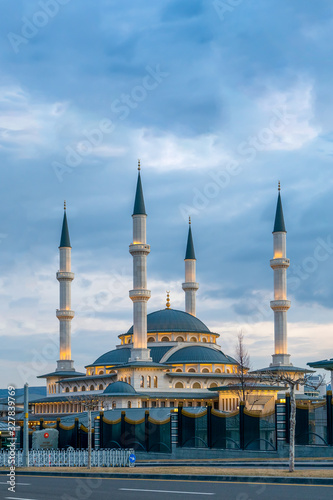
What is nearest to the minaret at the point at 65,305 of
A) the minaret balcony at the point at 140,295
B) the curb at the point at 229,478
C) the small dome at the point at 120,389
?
the minaret balcony at the point at 140,295

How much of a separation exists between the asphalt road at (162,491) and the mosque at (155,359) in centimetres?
5074

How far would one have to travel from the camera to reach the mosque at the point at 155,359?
246ft

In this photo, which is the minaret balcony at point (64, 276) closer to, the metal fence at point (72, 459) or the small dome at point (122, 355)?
the small dome at point (122, 355)

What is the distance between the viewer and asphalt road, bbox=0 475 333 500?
48.8ft

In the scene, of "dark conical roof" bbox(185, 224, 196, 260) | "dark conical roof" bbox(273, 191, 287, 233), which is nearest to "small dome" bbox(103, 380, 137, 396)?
"dark conical roof" bbox(273, 191, 287, 233)

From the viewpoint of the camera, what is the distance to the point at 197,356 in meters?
83.1

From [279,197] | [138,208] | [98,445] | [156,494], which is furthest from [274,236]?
[156,494]

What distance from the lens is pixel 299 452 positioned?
30922 mm

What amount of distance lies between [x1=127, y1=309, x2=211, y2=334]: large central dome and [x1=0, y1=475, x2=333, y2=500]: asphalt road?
69486 millimetres

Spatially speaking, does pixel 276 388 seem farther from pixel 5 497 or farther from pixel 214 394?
pixel 5 497

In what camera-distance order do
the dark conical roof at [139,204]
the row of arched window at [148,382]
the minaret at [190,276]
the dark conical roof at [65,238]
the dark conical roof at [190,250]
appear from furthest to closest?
the dark conical roof at [190,250], the minaret at [190,276], the dark conical roof at [65,238], the row of arched window at [148,382], the dark conical roof at [139,204]

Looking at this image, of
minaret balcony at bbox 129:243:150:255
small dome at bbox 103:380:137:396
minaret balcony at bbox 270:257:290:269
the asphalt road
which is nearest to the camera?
the asphalt road

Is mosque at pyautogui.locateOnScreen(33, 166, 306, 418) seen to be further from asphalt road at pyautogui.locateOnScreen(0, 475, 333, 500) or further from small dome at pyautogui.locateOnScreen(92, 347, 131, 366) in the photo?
asphalt road at pyautogui.locateOnScreen(0, 475, 333, 500)

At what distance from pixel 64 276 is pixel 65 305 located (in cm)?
319
